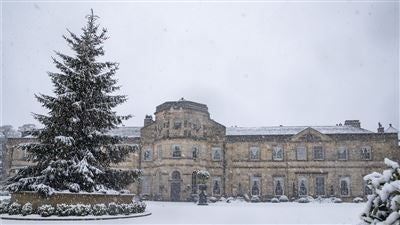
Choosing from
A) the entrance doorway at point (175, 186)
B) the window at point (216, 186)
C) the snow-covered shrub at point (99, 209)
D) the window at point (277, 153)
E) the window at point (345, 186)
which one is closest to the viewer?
the snow-covered shrub at point (99, 209)

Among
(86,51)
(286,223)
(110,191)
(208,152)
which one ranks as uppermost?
(86,51)

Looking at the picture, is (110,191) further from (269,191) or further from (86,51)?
(269,191)

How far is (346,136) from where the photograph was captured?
43469 mm

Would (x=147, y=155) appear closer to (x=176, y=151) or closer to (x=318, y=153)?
(x=176, y=151)

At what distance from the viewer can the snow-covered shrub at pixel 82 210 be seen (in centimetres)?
1727

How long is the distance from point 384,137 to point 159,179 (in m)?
24.1

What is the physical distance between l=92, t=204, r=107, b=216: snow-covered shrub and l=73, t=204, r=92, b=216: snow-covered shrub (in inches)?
8.1

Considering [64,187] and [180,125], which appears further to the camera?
[180,125]

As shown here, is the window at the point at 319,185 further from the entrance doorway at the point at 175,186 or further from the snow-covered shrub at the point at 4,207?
the snow-covered shrub at the point at 4,207

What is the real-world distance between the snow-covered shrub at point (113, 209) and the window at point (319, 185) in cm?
2922

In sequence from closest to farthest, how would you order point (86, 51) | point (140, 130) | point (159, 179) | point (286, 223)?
1. point (286, 223)
2. point (86, 51)
3. point (159, 179)
4. point (140, 130)

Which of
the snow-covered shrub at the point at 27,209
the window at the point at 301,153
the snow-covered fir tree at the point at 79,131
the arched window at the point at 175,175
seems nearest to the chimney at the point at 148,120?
the arched window at the point at 175,175

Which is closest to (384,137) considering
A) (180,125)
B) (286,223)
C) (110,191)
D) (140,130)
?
(180,125)

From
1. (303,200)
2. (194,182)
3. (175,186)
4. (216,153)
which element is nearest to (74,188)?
(175,186)
